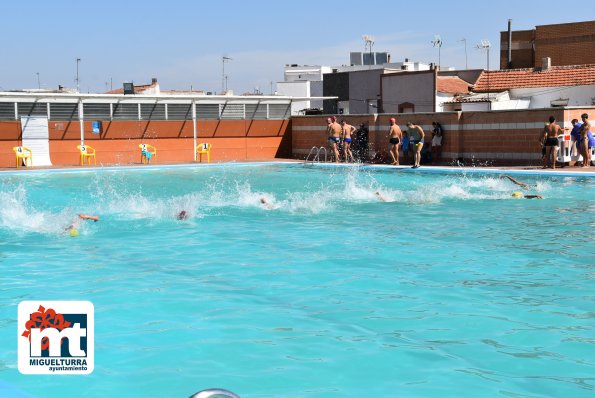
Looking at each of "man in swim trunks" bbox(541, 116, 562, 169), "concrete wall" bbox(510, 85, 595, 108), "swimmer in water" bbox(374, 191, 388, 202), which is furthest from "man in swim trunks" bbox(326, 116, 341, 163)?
"concrete wall" bbox(510, 85, 595, 108)

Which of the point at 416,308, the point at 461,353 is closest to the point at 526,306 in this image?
the point at 416,308

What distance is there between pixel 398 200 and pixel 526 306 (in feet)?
31.0

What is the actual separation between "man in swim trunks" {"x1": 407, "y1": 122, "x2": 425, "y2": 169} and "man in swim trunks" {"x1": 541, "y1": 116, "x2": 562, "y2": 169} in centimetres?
435

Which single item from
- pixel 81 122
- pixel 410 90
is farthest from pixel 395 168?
pixel 410 90

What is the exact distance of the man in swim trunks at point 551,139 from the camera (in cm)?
2198

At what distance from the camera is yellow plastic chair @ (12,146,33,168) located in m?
27.6

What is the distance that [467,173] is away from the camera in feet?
77.0

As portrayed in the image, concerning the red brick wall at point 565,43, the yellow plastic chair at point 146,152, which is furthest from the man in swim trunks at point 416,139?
the red brick wall at point 565,43

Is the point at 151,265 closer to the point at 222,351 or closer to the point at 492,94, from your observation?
the point at 222,351

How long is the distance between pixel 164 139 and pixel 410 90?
16124 mm

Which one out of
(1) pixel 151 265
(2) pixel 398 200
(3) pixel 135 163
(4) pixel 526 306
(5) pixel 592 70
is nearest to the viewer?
(4) pixel 526 306

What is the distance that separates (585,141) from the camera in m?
22.8

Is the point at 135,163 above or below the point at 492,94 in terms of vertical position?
below

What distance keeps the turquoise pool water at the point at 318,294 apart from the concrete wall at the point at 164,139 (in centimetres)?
1397
